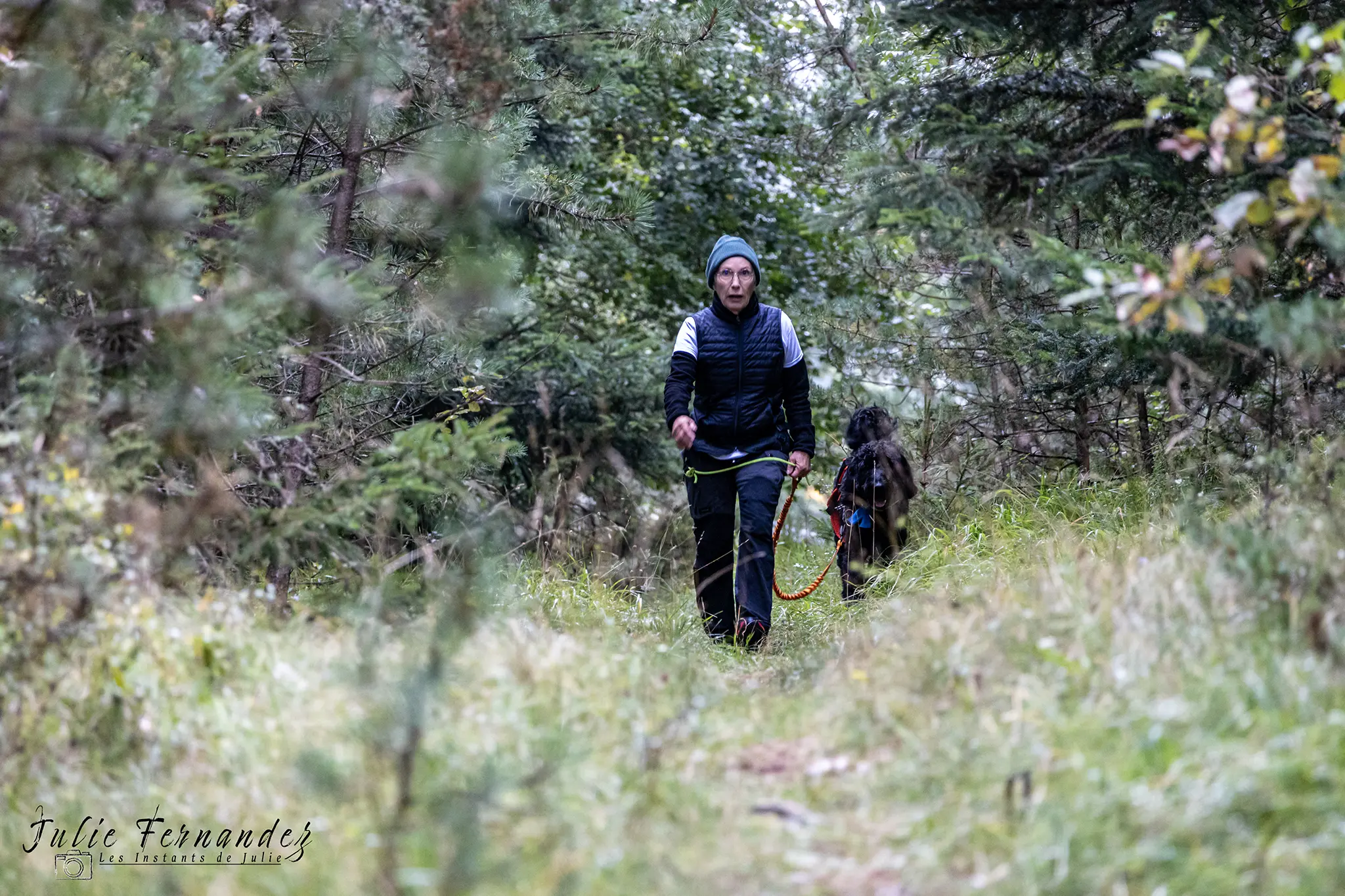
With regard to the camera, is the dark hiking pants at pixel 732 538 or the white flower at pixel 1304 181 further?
the dark hiking pants at pixel 732 538

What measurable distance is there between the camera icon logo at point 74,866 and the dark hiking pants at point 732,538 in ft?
10.3

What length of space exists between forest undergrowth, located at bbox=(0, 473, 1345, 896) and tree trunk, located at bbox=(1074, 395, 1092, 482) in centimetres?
323

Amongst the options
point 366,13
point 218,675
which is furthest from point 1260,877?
point 366,13

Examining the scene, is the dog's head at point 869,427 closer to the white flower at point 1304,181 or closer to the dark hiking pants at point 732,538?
the dark hiking pants at point 732,538

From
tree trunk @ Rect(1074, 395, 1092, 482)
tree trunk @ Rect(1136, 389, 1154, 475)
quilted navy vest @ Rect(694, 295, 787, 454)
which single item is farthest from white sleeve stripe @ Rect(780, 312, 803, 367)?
tree trunk @ Rect(1074, 395, 1092, 482)

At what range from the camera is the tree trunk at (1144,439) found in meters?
6.59

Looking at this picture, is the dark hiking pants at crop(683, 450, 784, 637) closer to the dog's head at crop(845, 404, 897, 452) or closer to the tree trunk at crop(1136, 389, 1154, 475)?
the dog's head at crop(845, 404, 897, 452)

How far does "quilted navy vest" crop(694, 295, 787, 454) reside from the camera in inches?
232

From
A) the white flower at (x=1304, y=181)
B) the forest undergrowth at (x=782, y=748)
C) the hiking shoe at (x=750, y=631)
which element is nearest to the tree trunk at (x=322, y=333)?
the forest undergrowth at (x=782, y=748)

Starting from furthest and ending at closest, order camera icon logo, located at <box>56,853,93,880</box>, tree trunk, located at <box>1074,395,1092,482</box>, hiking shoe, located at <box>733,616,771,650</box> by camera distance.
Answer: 1. tree trunk, located at <box>1074,395,1092,482</box>
2. hiking shoe, located at <box>733,616,771,650</box>
3. camera icon logo, located at <box>56,853,93,880</box>

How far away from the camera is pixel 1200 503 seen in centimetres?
498

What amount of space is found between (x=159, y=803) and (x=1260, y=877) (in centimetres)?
269

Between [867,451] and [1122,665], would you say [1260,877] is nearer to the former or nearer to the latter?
[1122,665]

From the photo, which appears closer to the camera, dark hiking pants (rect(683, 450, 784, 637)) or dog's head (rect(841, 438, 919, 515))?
dark hiking pants (rect(683, 450, 784, 637))
